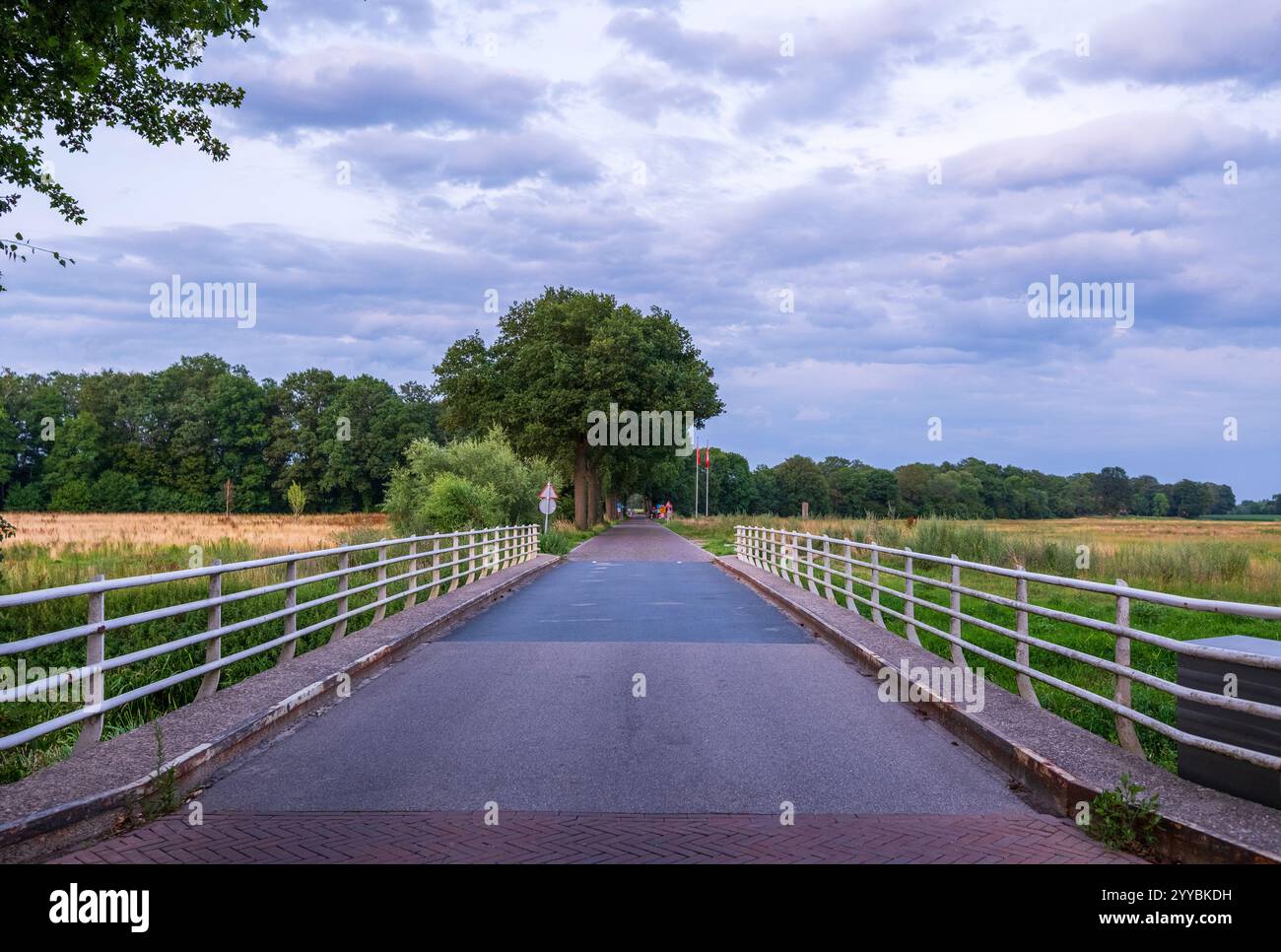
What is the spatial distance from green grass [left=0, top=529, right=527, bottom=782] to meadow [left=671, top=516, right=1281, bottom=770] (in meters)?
8.17

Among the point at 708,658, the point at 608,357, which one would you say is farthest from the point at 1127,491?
the point at 708,658

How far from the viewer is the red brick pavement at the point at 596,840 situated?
4.98 metres

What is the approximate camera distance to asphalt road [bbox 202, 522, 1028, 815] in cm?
610

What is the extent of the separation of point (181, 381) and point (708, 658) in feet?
380

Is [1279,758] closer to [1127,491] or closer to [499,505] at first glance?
[499,505]

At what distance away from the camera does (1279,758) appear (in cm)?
500

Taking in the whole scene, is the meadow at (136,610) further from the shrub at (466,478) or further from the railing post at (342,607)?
the shrub at (466,478)

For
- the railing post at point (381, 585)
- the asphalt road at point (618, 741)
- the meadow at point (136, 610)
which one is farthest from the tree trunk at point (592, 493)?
the asphalt road at point (618, 741)

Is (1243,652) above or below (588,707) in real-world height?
above

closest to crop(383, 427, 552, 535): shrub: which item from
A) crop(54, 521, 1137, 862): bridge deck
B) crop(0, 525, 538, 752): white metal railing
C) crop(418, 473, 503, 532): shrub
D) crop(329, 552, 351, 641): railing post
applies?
crop(418, 473, 503, 532): shrub

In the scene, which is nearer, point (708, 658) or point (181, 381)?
Result: point (708, 658)

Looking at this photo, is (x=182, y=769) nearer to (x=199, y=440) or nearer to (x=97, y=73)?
(x=97, y=73)
